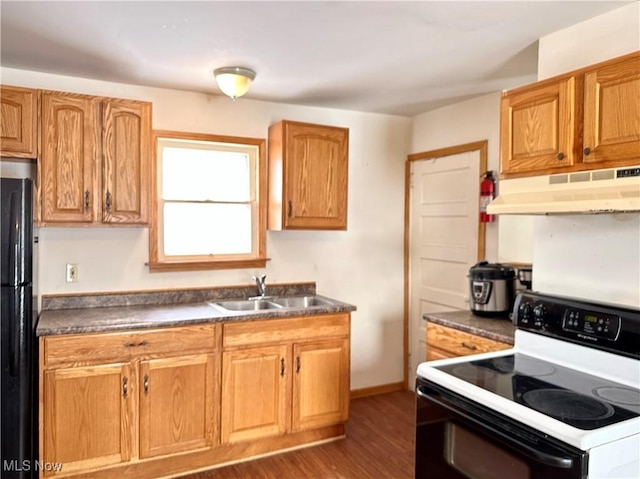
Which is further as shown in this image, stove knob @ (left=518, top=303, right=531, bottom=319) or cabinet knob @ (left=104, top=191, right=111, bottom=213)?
cabinet knob @ (left=104, top=191, right=111, bottom=213)

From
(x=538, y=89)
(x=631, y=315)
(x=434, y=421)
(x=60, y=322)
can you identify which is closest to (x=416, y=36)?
(x=538, y=89)

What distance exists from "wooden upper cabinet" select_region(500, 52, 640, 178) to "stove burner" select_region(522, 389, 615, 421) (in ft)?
2.96

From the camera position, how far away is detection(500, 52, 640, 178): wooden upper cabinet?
180 cm

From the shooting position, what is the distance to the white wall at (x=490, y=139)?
3.24m

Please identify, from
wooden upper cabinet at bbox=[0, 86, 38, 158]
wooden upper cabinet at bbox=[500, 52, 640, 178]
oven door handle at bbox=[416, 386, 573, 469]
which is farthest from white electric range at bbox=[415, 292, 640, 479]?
wooden upper cabinet at bbox=[0, 86, 38, 158]

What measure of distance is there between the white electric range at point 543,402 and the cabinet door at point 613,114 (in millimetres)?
617

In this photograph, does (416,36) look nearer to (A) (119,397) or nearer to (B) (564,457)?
(B) (564,457)

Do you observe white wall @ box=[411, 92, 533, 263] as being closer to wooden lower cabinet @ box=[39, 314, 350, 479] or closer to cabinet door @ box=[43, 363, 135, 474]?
wooden lower cabinet @ box=[39, 314, 350, 479]

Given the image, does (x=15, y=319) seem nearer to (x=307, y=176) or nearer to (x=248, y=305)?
(x=248, y=305)

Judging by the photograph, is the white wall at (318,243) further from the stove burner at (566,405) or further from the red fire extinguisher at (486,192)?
the stove burner at (566,405)

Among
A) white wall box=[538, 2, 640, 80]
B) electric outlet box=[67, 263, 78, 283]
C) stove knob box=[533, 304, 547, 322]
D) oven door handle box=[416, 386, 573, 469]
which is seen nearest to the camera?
oven door handle box=[416, 386, 573, 469]

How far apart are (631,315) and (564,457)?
2.42 ft

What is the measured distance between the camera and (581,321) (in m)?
1.99

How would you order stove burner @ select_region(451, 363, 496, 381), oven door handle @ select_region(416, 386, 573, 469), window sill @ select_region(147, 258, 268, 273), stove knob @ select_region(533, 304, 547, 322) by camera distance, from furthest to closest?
window sill @ select_region(147, 258, 268, 273) < stove knob @ select_region(533, 304, 547, 322) < stove burner @ select_region(451, 363, 496, 381) < oven door handle @ select_region(416, 386, 573, 469)
